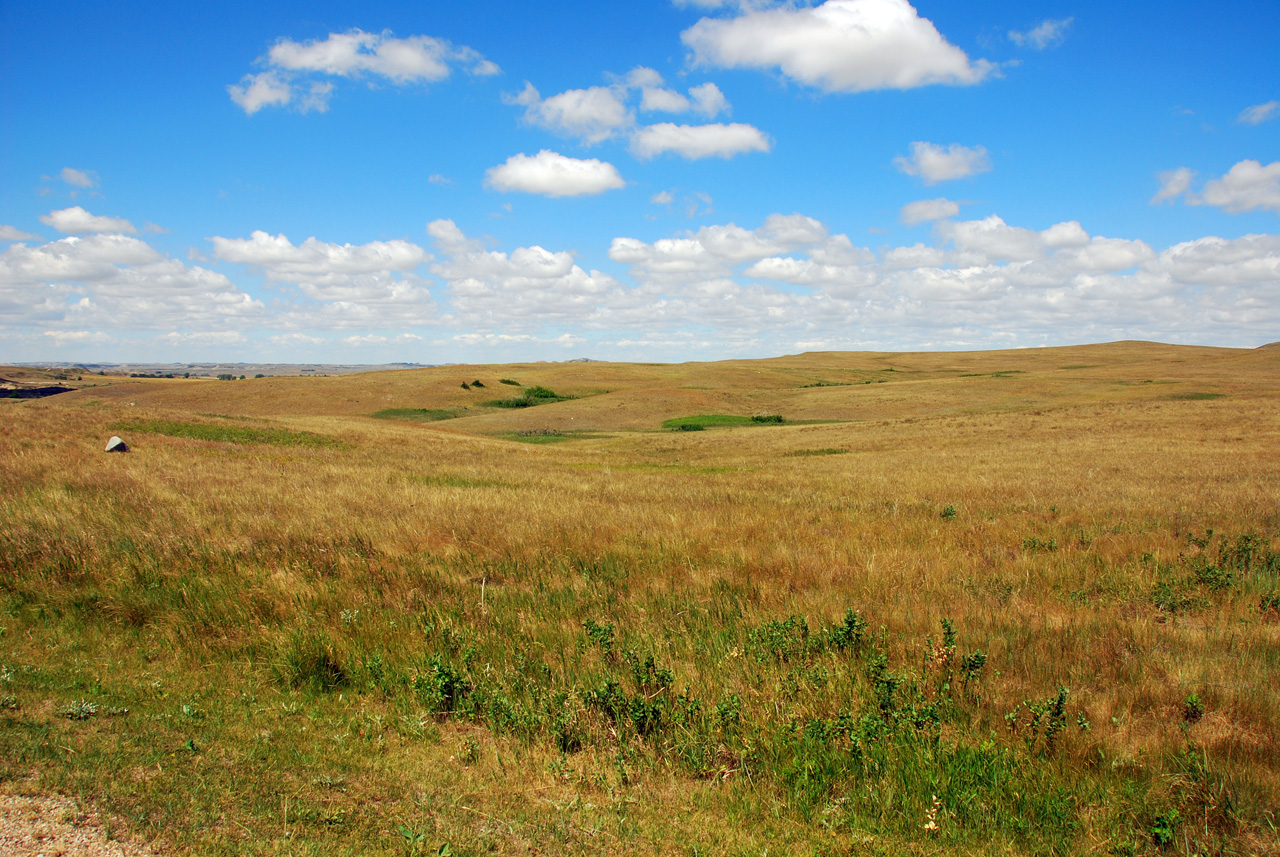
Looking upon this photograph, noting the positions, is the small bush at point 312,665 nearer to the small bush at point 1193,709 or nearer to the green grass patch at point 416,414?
the small bush at point 1193,709

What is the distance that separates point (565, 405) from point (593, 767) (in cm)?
6355

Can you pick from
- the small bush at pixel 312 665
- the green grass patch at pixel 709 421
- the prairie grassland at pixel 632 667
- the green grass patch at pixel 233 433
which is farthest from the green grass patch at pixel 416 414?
the small bush at pixel 312 665

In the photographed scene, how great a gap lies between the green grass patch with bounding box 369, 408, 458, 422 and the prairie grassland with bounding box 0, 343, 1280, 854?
55.5 m

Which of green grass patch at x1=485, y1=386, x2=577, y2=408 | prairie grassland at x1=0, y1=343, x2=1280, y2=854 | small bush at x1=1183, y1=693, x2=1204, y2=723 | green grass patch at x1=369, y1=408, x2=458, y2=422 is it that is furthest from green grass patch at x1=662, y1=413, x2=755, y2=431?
small bush at x1=1183, y1=693, x2=1204, y2=723

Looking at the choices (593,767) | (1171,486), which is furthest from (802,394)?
(593,767)

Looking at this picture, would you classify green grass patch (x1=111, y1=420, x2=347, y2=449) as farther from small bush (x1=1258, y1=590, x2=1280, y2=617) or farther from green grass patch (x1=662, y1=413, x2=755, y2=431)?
green grass patch (x1=662, y1=413, x2=755, y2=431)

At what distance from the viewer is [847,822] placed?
12.4 ft

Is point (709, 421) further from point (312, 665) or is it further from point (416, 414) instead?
point (312, 665)

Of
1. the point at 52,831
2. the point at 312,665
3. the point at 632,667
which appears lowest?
the point at 312,665

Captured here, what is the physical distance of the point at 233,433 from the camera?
2658 centimetres

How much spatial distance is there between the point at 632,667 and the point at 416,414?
6918cm

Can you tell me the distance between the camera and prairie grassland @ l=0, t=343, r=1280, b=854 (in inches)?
147

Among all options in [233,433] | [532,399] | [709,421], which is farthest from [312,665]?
[532,399]

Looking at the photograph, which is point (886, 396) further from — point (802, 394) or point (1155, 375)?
point (1155, 375)
